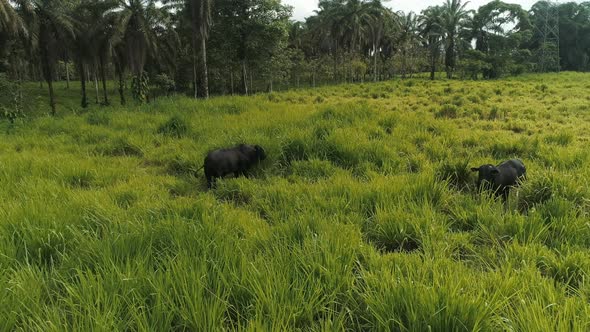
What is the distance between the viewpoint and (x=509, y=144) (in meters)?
5.81

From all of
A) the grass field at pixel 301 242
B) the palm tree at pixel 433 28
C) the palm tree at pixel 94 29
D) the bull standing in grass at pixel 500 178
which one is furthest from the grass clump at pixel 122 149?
the palm tree at pixel 433 28

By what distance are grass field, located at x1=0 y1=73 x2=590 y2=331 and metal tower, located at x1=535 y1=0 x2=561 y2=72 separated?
53.9 meters

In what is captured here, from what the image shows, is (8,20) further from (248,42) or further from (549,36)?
(549,36)

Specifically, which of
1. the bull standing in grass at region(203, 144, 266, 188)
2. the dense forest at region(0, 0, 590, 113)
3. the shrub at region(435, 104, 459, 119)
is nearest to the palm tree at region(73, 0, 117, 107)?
the dense forest at region(0, 0, 590, 113)

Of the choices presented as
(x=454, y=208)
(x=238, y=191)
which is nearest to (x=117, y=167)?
(x=238, y=191)

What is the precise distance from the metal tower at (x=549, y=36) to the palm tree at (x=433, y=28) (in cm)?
1431

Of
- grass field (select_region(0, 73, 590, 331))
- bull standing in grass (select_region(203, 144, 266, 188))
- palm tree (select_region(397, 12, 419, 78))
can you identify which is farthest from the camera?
palm tree (select_region(397, 12, 419, 78))

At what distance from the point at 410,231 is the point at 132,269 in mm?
2102

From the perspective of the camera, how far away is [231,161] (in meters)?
4.73

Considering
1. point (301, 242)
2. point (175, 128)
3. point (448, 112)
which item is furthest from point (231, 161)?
point (448, 112)

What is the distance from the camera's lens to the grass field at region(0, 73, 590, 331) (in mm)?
1661

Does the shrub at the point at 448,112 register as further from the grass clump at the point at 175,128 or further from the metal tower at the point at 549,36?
the metal tower at the point at 549,36

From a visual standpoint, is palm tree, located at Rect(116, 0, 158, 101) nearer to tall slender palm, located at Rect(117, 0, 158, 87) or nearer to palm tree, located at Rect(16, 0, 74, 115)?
tall slender palm, located at Rect(117, 0, 158, 87)

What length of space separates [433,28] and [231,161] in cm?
5355
